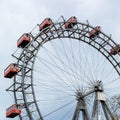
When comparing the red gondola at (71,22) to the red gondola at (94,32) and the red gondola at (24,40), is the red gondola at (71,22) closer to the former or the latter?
the red gondola at (94,32)

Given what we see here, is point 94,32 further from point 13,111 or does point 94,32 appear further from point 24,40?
point 13,111

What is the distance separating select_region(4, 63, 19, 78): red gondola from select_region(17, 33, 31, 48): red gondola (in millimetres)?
2195

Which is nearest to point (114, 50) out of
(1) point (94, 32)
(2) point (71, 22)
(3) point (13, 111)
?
(1) point (94, 32)

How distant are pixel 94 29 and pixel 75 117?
10747mm

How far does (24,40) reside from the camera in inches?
1516

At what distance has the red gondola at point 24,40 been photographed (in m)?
38.5

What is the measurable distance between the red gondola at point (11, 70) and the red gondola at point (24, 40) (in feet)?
7.20

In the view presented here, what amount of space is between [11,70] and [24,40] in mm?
3144

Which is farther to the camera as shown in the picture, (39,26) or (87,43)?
(87,43)

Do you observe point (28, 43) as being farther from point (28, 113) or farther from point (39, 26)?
point (28, 113)

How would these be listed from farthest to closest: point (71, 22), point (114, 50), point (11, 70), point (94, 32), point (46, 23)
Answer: point (114, 50) < point (94, 32) < point (71, 22) < point (46, 23) < point (11, 70)

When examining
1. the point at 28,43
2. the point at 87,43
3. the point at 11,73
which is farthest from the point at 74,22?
the point at 11,73

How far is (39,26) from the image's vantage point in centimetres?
4053

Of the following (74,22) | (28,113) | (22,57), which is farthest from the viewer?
(74,22)
